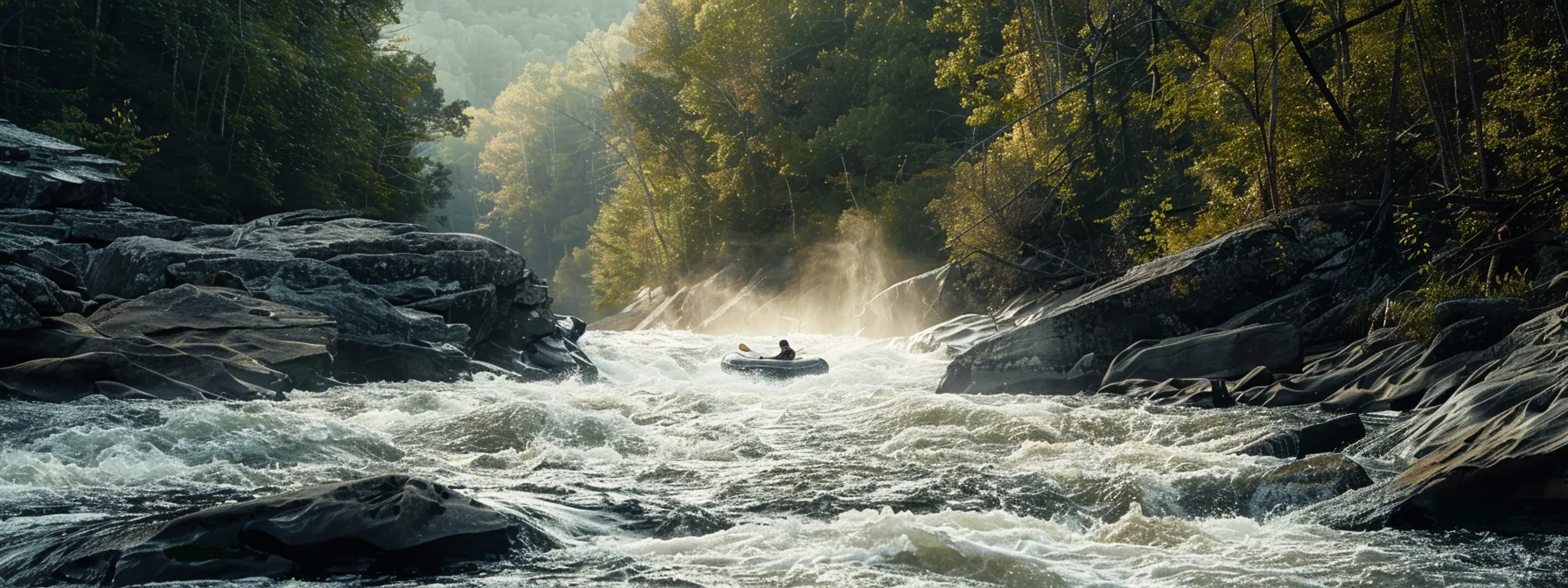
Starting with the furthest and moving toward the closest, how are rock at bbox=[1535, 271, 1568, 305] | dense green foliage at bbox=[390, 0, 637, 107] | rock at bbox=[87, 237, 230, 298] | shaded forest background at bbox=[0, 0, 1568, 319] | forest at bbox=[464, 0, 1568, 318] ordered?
dense green foliage at bbox=[390, 0, 637, 107], rock at bbox=[87, 237, 230, 298], shaded forest background at bbox=[0, 0, 1568, 319], forest at bbox=[464, 0, 1568, 318], rock at bbox=[1535, 271, 1568, 305]

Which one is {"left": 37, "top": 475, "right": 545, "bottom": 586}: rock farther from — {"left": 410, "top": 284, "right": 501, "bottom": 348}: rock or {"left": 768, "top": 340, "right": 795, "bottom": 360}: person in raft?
{"left": 768, "top": 340, "right": 795, "bottom": 360}: person in raft

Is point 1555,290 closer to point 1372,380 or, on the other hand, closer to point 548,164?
point 1372,380

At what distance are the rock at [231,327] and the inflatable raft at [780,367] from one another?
6392mm

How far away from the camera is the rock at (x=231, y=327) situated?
1196 centimetres

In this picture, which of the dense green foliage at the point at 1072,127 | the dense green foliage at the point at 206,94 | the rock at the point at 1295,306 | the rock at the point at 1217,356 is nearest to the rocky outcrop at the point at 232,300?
the dense green foliage at the point at 206,94

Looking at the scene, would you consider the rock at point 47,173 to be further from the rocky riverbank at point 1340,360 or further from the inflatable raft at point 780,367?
the rocky riverbank at point 1340,360

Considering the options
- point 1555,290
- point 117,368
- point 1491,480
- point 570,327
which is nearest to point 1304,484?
point 1491,480

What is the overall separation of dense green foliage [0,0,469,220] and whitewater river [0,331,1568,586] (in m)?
11.5

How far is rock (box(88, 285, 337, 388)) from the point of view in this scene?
1196 centimetres

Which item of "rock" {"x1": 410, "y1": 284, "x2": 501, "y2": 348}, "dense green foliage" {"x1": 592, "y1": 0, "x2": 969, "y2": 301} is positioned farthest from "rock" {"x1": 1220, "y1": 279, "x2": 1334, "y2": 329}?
"dense green foliage" {"x1": 592, "y1": 0, "x2": 969, "y2": 301}

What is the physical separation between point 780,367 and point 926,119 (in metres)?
17.4

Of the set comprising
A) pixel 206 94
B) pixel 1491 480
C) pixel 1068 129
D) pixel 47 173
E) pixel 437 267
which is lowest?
pixel 437 267

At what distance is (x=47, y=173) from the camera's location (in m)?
15.7

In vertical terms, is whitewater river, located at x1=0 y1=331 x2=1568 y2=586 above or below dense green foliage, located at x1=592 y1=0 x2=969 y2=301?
below
